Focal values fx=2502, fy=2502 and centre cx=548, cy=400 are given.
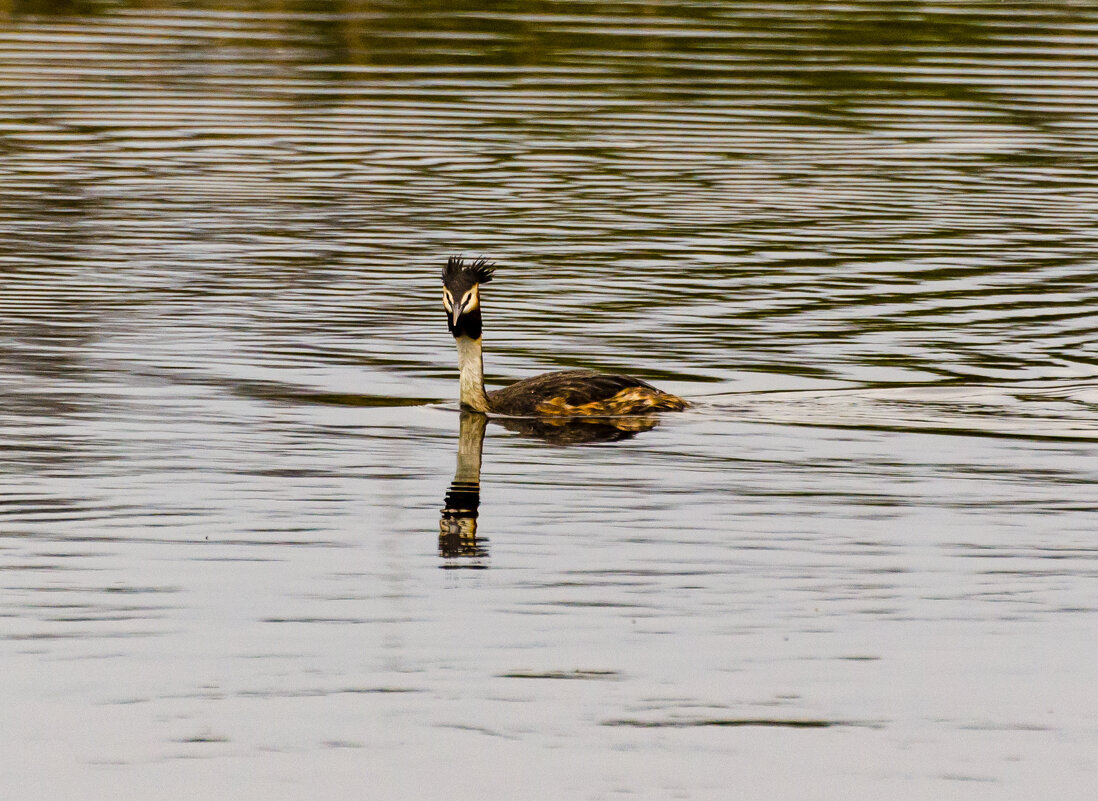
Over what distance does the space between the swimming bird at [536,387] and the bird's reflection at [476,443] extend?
0.08 m

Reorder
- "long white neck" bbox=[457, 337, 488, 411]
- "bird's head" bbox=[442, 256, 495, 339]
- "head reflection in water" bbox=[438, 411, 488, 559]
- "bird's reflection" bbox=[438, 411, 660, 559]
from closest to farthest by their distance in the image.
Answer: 1. "head reflection in water" bbox=[438, 411, 488, 559]
2. "bird's reflection" bbox=[438, 411, 660, 559]
3. "bird's head" bbox=[442, 256, 495, 339]
4. "long white neck" bbox=[457, 337, 488, 411]

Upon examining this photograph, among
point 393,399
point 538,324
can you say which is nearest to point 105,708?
point 393,399

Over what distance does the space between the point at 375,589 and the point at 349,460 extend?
3872mm

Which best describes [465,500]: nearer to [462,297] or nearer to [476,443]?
[476,443]

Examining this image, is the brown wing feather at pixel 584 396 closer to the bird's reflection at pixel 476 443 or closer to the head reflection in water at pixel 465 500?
the bird's reflection at pixel 476 443

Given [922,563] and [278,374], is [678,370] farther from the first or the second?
[922,563]

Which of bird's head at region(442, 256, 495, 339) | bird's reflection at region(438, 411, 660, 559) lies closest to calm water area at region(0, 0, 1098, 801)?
bird's reflection at region(438, 411, 660, 559)

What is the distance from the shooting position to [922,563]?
13.4 m

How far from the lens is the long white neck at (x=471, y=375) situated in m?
18.2

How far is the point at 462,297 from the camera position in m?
18.1

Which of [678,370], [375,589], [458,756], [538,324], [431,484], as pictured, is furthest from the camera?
[538,324]

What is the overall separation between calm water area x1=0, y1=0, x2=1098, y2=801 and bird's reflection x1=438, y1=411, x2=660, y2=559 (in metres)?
0.07

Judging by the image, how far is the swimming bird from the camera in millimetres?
18078

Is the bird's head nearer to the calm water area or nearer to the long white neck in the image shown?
the long white neck
